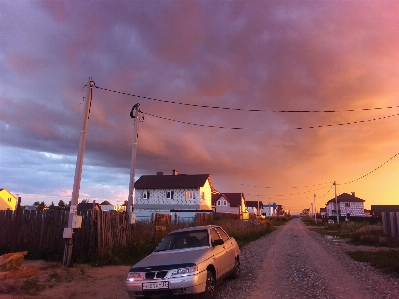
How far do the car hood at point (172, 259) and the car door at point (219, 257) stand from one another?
0.78 feet

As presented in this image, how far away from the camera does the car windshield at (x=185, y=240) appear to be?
8656mm

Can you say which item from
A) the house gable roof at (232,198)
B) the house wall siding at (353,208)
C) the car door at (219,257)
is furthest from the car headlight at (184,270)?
the house wall siding at (353,208)

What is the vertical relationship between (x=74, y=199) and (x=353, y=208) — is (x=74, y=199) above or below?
below

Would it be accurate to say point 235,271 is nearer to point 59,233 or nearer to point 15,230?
point 59,233

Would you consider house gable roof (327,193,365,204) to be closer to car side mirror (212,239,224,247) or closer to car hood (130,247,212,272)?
car side mirror (212,239,224,247)

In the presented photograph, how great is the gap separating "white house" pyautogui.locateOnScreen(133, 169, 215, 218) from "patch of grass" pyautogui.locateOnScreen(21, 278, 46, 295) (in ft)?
120

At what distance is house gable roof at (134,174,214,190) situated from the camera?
155 feet

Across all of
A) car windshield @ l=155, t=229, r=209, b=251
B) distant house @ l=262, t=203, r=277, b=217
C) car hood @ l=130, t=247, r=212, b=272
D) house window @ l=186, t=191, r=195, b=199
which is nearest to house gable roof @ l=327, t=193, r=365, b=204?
distant house @ l=262, t=203, r=277, b=217

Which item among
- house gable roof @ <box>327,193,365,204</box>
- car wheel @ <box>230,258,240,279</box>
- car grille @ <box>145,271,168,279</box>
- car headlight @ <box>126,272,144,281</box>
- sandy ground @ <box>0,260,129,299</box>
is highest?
house gable roof @ <box>327,193,365,204</box>

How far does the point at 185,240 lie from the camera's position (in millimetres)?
8836

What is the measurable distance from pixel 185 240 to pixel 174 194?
128 feet

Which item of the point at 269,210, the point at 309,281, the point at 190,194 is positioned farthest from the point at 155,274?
the point at 269,210

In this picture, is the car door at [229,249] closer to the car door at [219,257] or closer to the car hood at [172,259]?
the car door at [219,257]

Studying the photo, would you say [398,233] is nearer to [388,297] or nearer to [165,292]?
[388,297]
